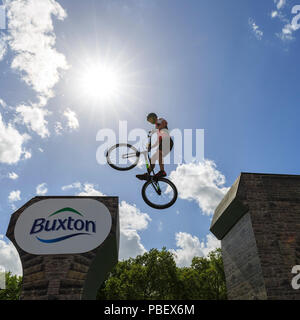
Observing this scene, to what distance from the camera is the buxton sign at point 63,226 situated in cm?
960

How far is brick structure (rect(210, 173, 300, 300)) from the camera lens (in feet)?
28.3

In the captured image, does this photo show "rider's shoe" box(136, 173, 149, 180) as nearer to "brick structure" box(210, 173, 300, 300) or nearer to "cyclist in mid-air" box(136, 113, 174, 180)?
"cyclist in mid-air" box(136, 113, 174, 180)

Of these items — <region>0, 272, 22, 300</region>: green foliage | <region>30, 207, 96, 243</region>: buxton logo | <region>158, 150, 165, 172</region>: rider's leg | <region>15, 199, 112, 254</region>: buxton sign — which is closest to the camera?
<region>158, 150, 165, 172</region>: rider's leg

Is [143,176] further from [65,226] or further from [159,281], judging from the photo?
[159,281]

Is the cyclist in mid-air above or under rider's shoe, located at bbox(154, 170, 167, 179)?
above

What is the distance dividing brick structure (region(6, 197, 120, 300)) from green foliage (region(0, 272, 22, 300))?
102 feet

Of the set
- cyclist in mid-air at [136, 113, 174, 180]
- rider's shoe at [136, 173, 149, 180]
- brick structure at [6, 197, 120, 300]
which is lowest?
brick structure at [6, 197, 120, 300]

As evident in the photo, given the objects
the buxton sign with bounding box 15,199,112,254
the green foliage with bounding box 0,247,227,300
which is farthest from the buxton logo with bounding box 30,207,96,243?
the green foliage with bounding box 0,247,227,300

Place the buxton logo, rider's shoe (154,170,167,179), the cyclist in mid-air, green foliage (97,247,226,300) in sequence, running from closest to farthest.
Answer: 1. the cyclist in mid-air
2. rider's shoe (154,170,167,179)
3. the buxton logo
4. green foliage (97,247,226,300)
